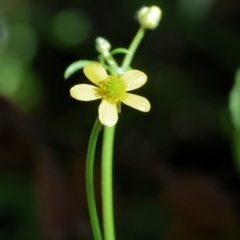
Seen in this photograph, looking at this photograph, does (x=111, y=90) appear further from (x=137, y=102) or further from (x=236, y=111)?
(x=236, y=111)

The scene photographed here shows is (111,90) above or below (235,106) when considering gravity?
below

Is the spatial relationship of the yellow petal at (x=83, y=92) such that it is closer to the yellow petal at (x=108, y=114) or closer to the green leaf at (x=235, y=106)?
the yellow petal at (x=108, y=114)

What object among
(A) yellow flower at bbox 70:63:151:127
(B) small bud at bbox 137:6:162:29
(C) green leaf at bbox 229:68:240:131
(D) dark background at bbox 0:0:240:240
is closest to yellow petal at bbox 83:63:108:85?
(A) yellow flower at bbox 70:63:151:127

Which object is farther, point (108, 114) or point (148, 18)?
point (148, 18)

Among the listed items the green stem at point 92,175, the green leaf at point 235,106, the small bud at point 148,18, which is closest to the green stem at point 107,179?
the green stem at point 92,175

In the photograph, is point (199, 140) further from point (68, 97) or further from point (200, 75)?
point (68, 97)

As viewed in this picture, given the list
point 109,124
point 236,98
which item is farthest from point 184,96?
point 109,124

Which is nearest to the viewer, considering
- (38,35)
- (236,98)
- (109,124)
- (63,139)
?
(109,124)

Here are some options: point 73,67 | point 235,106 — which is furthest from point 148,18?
point 235,106
